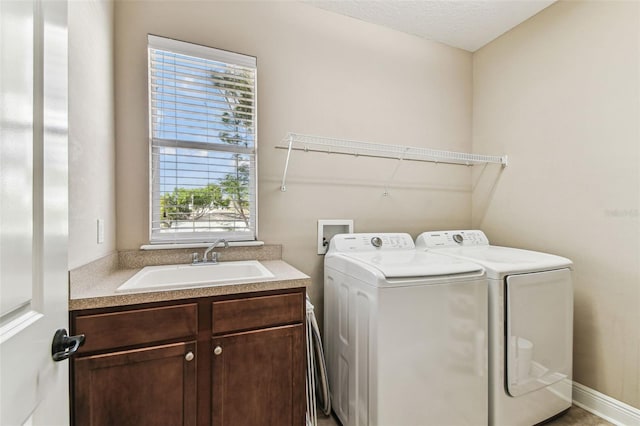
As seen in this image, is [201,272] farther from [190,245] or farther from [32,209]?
[32,209]

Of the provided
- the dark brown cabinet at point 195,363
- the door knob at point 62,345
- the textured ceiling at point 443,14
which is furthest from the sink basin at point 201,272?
the textured ceiling at point 443,14

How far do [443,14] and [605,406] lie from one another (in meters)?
2.85

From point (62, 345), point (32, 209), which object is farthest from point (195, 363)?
point (32, 209)

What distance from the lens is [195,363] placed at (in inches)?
49.1

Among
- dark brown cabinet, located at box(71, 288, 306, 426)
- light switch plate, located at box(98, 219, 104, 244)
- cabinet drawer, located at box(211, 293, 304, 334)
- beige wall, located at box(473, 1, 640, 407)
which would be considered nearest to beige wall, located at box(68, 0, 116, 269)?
light switch plate, located at box(98, 219, 104, 244)

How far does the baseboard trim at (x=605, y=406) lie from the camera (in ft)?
5.43

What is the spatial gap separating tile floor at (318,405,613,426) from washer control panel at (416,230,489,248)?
118 cm

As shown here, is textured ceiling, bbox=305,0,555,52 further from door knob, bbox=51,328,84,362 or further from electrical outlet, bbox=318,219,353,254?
door knob, bbox=51,328,84,362

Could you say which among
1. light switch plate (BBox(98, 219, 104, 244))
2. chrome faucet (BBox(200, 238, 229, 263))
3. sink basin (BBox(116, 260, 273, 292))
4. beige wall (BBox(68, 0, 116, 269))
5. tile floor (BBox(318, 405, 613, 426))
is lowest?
tile floor (BBox(318, 405, 613, 426))

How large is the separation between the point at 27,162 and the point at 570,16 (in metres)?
2.98

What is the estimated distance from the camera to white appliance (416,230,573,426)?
1.51 m

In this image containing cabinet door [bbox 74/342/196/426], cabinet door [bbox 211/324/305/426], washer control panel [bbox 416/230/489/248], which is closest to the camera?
cabinet door [bbox 74/342/196/426]

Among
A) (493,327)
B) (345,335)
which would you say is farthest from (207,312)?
(493,327)

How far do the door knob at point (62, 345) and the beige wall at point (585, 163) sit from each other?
261 centimetres
